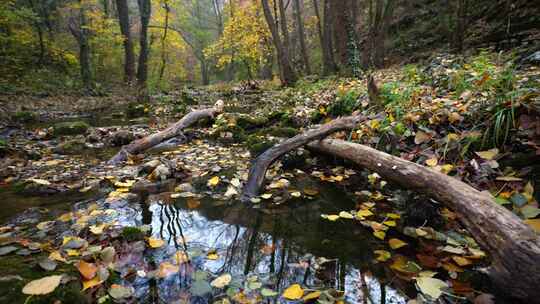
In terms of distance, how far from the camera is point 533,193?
5.86 ft

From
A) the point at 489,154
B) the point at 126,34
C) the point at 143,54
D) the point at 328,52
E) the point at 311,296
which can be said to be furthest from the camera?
the point at 143,54

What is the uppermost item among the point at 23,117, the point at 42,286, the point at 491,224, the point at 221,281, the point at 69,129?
the point at 23,117

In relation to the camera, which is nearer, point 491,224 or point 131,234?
point 491,224

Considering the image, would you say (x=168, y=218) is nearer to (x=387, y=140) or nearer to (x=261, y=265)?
(x=261, y=265)

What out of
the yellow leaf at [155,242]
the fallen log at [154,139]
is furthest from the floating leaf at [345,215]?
the fallen log at [154,139]

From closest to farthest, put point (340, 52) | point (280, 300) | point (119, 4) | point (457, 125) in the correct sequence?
point (280, 300)
point (457, 125)
point (340, 52)
point (119, 4)

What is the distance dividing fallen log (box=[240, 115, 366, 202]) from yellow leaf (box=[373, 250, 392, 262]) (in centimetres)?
118

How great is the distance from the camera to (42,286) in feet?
3.49

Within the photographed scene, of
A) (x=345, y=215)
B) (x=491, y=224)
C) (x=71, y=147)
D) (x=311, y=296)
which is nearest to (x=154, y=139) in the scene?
(x=71, y=147)

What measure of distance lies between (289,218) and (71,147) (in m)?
4.08

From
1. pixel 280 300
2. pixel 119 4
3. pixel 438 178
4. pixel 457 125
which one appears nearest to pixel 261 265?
pixel 280 300

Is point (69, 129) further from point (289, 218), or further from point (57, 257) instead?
point (289, 218)

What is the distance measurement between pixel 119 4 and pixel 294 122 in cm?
1169

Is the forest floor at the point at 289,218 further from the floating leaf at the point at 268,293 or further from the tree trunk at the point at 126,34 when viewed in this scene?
the tree trunk at the point at 126,34
